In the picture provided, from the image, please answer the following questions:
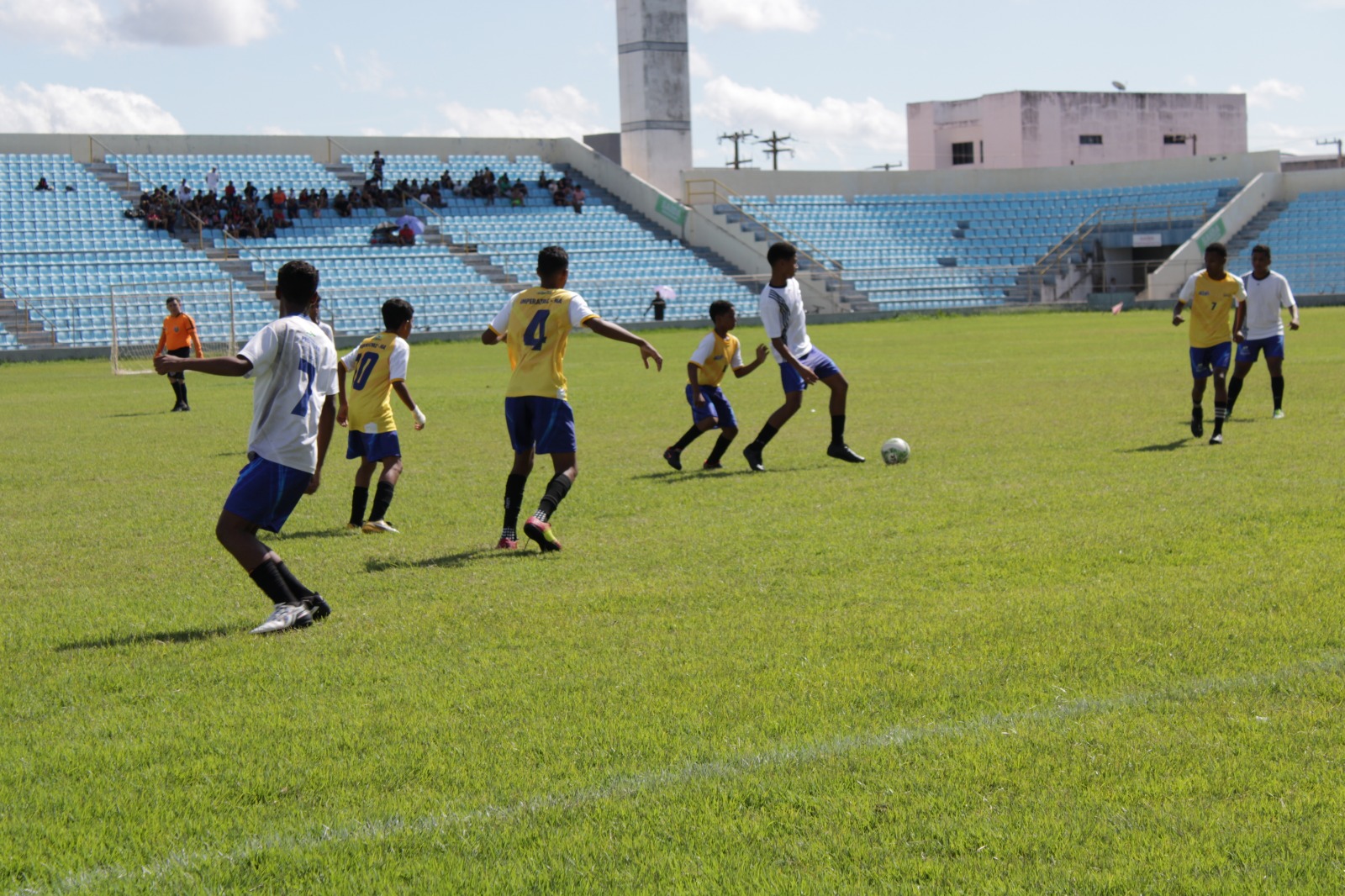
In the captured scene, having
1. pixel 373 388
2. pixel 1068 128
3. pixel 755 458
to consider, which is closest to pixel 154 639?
pixel 373 388

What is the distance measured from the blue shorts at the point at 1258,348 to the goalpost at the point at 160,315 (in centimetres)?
2503

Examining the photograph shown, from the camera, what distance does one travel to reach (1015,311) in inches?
1918

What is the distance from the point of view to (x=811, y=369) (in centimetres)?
1209

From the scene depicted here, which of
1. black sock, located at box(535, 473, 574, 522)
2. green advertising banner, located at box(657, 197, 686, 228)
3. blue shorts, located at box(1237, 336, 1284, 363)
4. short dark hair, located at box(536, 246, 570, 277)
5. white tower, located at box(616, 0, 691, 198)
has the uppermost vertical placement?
white tower, located at box(616, 0, 691, 198)

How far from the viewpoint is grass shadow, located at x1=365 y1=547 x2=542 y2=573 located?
793 centimetres

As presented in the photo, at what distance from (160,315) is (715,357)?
2749 centimetres

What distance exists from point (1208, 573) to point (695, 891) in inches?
170

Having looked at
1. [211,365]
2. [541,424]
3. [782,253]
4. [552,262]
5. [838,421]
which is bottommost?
[838,421]

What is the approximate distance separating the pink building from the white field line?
235ft

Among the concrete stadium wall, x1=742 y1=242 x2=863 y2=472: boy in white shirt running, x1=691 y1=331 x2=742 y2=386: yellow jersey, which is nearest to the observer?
x1=742 y1=242 x2=863 y2=472: boy in white shirt running

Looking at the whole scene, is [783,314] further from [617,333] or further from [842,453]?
[617,333]

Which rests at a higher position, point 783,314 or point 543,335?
point 783,314

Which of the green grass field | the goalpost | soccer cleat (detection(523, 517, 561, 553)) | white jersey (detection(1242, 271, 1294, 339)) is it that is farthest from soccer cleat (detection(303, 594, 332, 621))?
the goalpost

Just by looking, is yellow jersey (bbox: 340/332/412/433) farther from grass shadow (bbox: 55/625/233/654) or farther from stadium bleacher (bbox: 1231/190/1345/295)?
stadium bleacher (bbox: 1231/190/1345/295)
